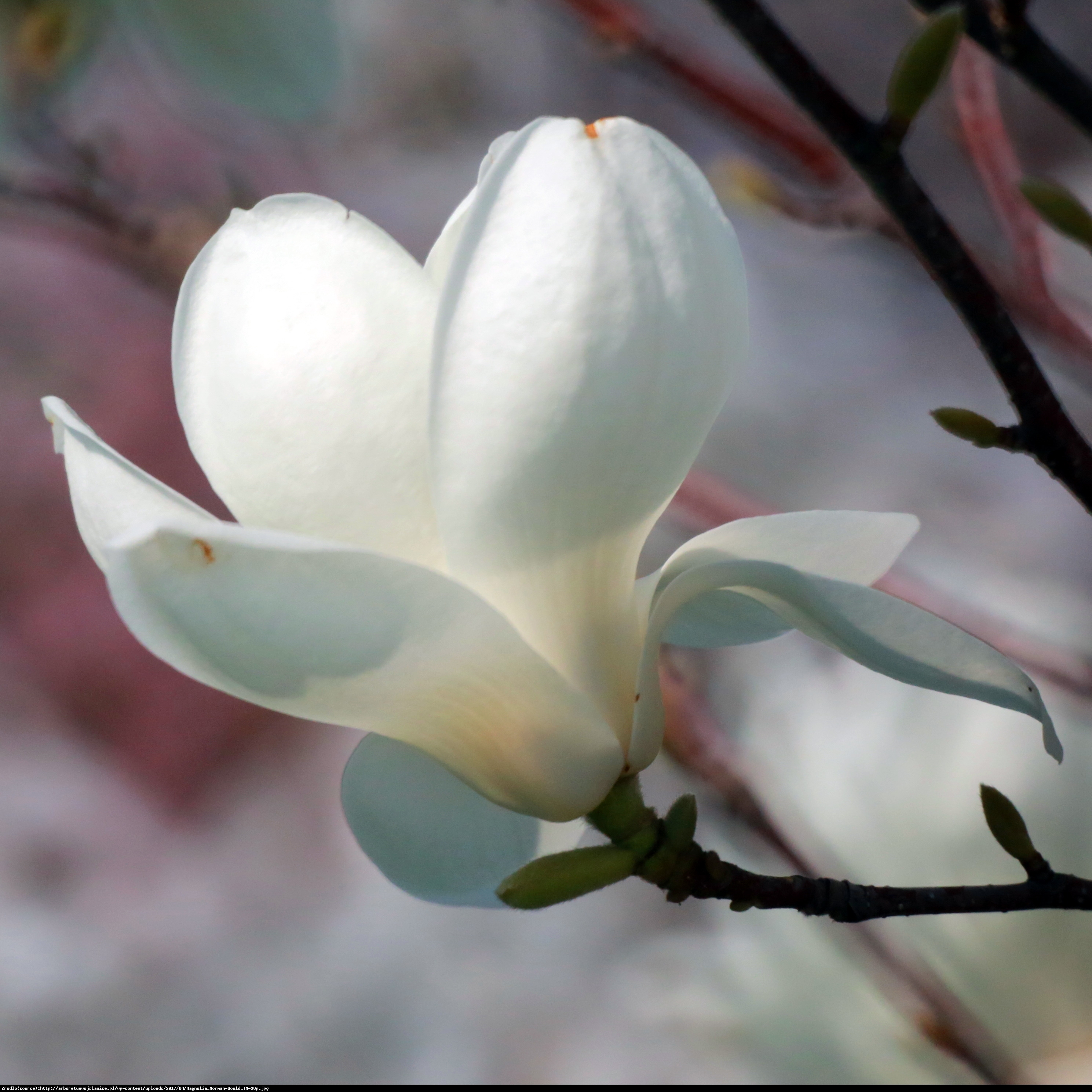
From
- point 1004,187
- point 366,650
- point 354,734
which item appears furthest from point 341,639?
point 354,734

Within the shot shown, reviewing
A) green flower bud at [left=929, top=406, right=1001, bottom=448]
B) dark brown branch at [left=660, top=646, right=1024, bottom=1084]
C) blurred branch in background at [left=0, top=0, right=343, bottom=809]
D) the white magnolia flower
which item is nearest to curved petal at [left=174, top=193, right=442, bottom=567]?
the white magnolia flower

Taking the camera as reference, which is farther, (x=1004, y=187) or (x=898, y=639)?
(x=1004, y=187)

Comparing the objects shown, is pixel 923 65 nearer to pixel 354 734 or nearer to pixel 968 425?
pixel 968 425

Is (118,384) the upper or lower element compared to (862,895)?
lower

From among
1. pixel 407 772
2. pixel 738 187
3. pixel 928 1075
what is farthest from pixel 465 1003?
pixel 407 772

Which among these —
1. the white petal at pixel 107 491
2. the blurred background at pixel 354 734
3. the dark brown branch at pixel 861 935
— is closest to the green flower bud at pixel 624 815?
the white petal at pixel 107 491

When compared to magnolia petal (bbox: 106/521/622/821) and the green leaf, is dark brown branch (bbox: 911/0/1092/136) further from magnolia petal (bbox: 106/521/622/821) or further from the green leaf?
the green leaf
